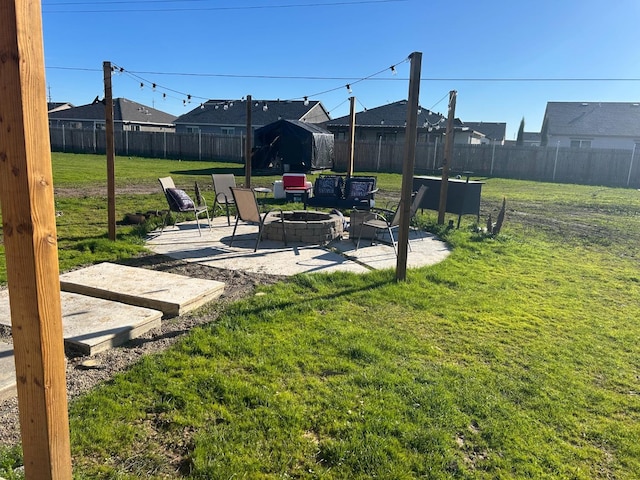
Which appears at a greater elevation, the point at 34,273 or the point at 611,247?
the point at 34,273

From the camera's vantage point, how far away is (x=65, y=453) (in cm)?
165

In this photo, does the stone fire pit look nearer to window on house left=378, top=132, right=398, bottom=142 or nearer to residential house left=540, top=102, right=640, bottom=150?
window on house left=378, top=132, right=398, bottom=142

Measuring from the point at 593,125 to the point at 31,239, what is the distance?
36.8 metres

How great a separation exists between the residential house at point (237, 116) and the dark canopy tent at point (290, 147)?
41.3 ft

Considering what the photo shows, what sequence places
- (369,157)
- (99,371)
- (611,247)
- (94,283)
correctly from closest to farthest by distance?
(99,371) < (94,283) < (611,247) < (369,157)

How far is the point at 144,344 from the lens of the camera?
3576mm

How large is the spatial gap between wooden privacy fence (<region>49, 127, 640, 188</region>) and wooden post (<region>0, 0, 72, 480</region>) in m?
21.5

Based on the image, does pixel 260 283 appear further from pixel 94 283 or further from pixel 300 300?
pixel 94 283

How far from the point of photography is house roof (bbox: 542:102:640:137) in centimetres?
3144

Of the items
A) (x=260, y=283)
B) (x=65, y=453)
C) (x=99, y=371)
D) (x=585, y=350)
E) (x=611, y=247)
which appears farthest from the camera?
(x=611, y=247)

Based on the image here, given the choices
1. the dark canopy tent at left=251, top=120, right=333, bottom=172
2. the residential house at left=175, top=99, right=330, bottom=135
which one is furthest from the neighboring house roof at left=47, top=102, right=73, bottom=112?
the dark canopy tent at left=251, top=120, right=333, bottom=172

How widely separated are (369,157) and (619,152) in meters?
11.6

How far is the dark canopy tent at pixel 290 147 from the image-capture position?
22.2 metres

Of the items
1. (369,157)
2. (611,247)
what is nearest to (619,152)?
(369,157)
